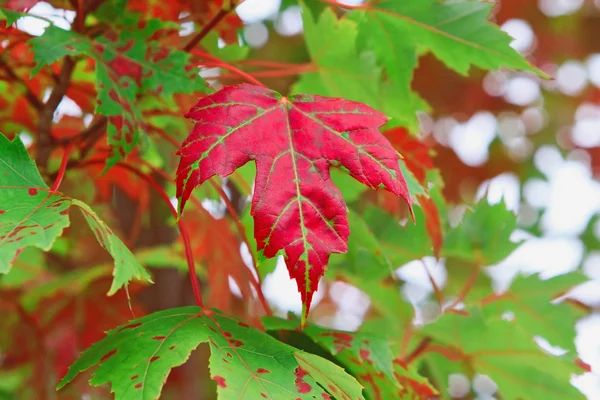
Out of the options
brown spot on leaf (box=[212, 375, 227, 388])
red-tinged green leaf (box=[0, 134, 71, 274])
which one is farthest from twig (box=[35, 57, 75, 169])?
brown spot on leaf (box=[212, 375, 227, 388])

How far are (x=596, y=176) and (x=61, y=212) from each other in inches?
82.3

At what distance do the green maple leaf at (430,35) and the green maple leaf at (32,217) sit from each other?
0.41 m

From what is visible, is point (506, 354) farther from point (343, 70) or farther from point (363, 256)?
point (343, 70)

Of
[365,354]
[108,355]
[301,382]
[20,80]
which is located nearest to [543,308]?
[365,354]

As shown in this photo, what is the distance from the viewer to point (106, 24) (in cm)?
73

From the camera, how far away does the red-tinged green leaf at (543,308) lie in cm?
95

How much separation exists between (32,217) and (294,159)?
0.22 meters

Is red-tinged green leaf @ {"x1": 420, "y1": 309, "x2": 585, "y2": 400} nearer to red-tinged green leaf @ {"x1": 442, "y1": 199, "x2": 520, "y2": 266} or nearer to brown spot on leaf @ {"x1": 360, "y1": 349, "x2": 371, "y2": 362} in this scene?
red-tinged green leaf @ {"x1": 442, "y1": 199, "x2": 520, "y2": 266}

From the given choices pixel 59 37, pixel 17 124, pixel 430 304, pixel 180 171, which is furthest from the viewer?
pixel 430 304

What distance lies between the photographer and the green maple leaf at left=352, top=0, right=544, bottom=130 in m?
0.75

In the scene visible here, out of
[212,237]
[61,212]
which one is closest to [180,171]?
[61,212]

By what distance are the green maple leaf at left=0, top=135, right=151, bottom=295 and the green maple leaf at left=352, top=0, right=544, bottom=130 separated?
41cm

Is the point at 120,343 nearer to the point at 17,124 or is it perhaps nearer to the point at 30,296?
the point at 17,124

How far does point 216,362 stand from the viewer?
0.53 metres
